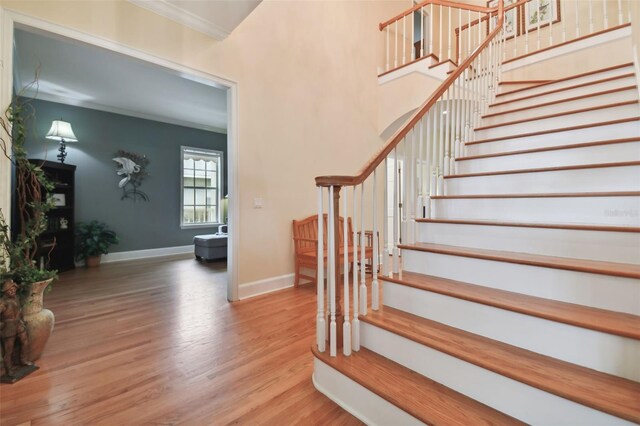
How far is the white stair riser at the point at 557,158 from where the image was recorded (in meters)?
1.91

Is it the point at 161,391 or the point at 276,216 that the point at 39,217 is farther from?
the point at 276,216

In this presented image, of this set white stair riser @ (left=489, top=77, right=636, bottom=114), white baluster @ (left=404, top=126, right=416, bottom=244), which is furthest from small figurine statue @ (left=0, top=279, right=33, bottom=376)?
white stair riser @ (left=489, top=77, right=636, bottom=114)

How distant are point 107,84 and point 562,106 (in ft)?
19.3

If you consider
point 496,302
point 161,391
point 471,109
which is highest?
point 471,109

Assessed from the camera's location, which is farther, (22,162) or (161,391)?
(22,162)

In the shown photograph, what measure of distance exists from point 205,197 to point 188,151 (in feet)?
3.58

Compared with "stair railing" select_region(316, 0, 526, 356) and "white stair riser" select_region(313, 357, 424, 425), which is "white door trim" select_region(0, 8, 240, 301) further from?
"white stair riser" select_region(313, 357, 424, 425)

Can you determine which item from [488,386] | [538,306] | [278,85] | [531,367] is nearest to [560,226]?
[538,306]

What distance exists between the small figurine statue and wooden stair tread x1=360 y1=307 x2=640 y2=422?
2145 mm

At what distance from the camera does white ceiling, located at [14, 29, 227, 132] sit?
3.41 metres

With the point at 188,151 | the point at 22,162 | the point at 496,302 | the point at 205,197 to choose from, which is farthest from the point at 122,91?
the point at 496,302

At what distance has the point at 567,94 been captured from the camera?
293 centimetres

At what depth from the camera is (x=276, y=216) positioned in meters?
3.44

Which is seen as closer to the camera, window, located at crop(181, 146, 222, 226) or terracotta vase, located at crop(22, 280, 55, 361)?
terracotta vase, located at crop(22, 280, 55, 361)
